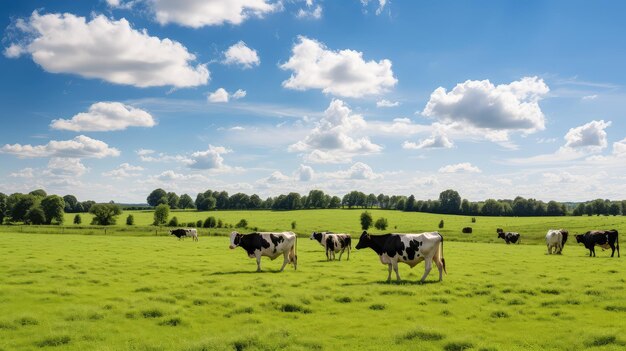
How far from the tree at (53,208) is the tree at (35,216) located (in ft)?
5.10

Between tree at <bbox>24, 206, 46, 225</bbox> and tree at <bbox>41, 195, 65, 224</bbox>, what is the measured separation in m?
1.56

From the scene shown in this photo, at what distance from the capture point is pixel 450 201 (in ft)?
496

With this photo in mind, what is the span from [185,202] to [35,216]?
78.1m

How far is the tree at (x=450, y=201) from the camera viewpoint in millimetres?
148250

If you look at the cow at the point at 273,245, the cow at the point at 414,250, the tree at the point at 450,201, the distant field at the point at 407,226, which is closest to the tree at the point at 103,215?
the distant field at the point at 407,226

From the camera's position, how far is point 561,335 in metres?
11.0

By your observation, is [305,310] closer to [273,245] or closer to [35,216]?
[273,245]

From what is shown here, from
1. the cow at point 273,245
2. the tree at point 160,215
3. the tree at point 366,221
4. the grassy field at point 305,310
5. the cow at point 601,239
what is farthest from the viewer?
the tree at point 160,215

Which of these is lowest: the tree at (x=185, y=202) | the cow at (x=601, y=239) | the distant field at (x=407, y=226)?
the distant field at (x=407, y=226)

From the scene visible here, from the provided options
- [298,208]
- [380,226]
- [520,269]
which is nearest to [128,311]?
[520,269]

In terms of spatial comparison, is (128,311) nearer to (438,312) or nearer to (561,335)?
(438,312)

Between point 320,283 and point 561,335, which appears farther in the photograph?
point 320,283

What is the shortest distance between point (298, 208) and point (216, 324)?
484ft

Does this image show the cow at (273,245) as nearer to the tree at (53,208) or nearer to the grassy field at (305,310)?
the grassy field at (305,310)
